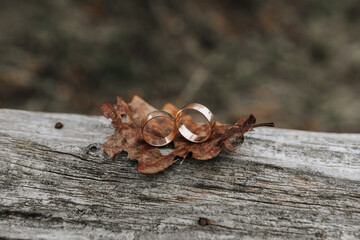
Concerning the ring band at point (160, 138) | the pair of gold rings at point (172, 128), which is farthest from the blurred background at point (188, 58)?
the ring band at point (160, 138)

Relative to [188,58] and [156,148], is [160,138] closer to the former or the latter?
[156,148]

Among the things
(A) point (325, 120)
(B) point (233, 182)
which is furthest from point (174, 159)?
(A) point (325, 120)

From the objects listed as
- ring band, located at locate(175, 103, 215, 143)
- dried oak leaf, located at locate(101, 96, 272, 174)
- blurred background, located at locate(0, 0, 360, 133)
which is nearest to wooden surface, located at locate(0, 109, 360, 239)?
dried oak leaf, located at locate(101, 96, 272, 174)

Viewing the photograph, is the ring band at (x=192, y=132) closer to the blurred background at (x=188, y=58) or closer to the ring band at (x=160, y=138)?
the ring band at (x=160, y=138)

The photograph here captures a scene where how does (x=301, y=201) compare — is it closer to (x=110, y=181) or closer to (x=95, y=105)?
(x=110, y=181)

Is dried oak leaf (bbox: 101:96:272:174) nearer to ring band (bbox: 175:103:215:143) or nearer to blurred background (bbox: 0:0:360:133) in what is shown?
ring band (bbox: 175:103:215:143)
